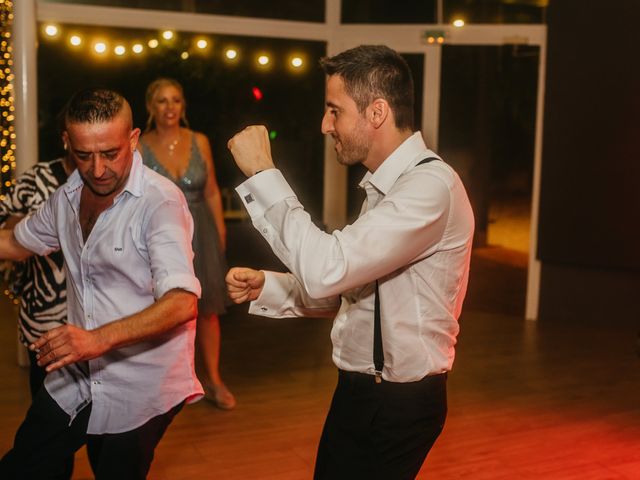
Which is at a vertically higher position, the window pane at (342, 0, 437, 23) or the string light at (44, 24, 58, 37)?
the window pane at (342, 0, 437, 23)

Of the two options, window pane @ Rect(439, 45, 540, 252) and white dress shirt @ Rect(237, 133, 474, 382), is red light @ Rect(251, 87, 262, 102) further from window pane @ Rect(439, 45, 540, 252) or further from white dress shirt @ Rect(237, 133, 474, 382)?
white dress shirt @ Rect(237, 133, 474, 382)

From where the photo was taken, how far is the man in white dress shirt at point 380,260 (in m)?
1.63

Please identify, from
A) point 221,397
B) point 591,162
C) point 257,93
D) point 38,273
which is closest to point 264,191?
point 38,273

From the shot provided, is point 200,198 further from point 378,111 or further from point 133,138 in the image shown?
point 378,111

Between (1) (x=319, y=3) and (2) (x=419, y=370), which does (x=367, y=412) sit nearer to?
(2) (x=419, y=370)

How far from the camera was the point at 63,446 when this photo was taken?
7.10ft

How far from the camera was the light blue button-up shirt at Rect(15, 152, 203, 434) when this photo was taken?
2123 mm

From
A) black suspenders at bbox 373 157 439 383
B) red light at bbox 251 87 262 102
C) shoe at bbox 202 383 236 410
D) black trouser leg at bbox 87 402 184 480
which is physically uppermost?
red light at bbox 251 87 262 102

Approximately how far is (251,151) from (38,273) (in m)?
1.77

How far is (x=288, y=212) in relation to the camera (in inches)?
63.8

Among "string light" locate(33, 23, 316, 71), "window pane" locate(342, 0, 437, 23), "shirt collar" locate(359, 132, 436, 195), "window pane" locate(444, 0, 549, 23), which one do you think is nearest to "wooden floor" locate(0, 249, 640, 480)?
"shirt collar" locate(359, 132, 436, 195)

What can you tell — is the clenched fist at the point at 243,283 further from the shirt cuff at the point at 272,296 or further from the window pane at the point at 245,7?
the window pane at the point at 245,7

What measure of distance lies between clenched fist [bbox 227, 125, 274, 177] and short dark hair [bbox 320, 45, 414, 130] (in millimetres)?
226

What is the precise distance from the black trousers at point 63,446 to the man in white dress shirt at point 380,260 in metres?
0.50
